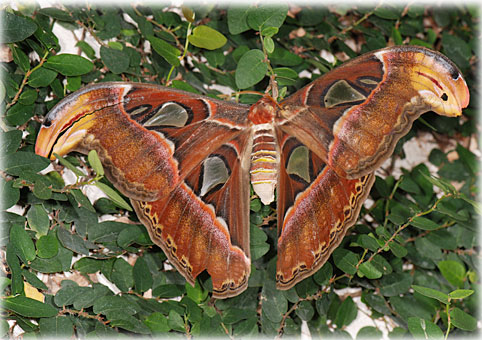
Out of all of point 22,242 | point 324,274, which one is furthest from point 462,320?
point 22,242

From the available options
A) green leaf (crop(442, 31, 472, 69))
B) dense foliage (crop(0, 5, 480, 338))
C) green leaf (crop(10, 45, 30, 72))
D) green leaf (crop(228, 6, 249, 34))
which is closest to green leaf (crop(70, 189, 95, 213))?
dense foliage (crop(0, 5, 480, 338))

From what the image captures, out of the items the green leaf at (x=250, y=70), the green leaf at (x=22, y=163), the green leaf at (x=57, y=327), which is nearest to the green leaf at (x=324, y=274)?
the green leaf at (x=250, y=70)

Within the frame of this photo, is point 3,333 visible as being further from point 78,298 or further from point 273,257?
point 273,257

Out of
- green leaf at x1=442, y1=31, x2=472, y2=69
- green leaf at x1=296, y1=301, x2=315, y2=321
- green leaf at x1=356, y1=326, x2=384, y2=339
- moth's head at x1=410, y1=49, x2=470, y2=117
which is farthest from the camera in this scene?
green leaf at x1=442, y1=31, x2=472, y2=69

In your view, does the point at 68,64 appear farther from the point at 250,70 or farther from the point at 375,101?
the point at 375,101

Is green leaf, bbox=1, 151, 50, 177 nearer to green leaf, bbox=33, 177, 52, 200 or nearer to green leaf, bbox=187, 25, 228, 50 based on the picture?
green leaf, bbox=33, 177, 52, 200

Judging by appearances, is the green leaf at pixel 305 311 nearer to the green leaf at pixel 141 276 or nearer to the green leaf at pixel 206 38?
the green leaf at pixel 141 276
